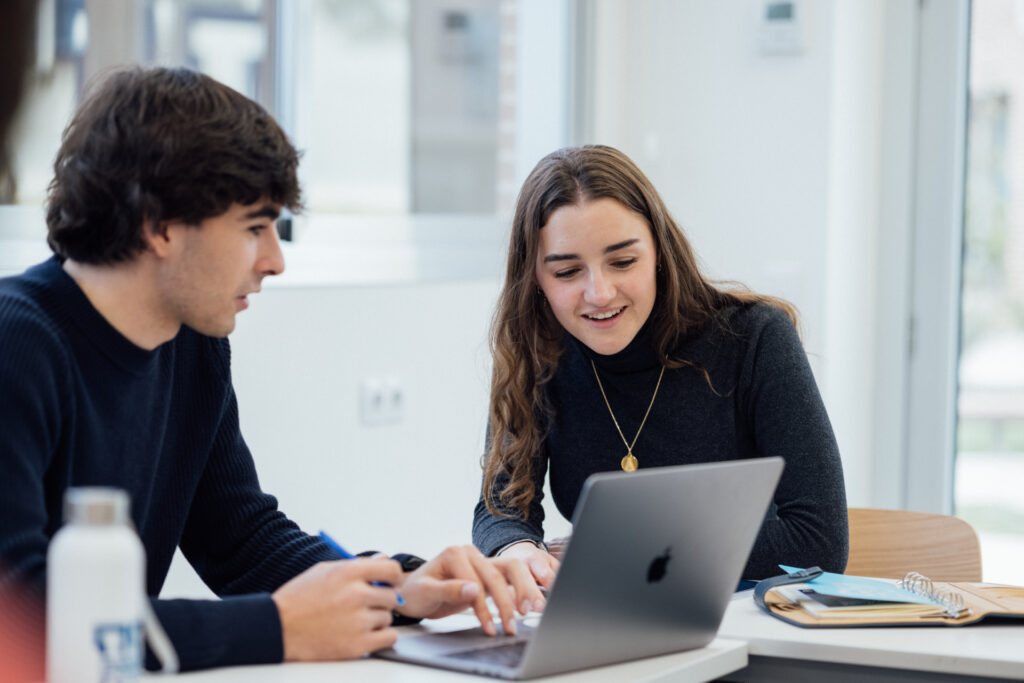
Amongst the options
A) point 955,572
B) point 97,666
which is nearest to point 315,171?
point 955,572

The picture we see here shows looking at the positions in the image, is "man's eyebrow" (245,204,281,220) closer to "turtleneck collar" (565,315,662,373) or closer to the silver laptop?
the silver laptop

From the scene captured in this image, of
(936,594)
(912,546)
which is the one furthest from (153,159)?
(912,546)

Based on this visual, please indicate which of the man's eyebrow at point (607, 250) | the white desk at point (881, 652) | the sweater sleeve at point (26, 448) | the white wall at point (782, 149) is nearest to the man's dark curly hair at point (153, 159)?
the sweater sleeve at point (26, 448)

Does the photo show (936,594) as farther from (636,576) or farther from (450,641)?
(450,641)

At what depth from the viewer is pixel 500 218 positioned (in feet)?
11.3

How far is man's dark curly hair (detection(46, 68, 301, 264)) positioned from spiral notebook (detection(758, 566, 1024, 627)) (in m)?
0.75

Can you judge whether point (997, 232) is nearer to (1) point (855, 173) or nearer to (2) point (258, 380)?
(1) point (855, 173)

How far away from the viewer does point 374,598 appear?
1224 mm

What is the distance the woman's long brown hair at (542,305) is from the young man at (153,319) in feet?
1.83

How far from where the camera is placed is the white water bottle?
83 centimetres

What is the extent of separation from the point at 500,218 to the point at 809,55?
943 mm

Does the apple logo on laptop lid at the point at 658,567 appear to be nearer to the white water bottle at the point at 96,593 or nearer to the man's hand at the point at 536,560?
the man's hand at the point at 536,560

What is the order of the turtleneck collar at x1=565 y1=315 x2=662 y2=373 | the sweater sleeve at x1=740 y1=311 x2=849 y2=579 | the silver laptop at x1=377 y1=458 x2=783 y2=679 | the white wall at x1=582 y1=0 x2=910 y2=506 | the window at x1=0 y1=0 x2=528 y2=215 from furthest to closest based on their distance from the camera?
the white wall at x1=582 y1=0 x2=910 y2=506 < the window at x1=0 y1=0 x2=528 y2=215 < the turtleneck collar at x1=565 y1=315 x2=662 y2=373 < the sweater sleeve at x1=740 y1=311 x2=849 y2=579 < the silver laptop at x1=377 y1=458 x2=783 y2=679

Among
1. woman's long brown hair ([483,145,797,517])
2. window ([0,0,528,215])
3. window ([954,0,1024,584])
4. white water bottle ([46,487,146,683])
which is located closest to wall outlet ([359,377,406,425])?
window ([0,0,528,215])
